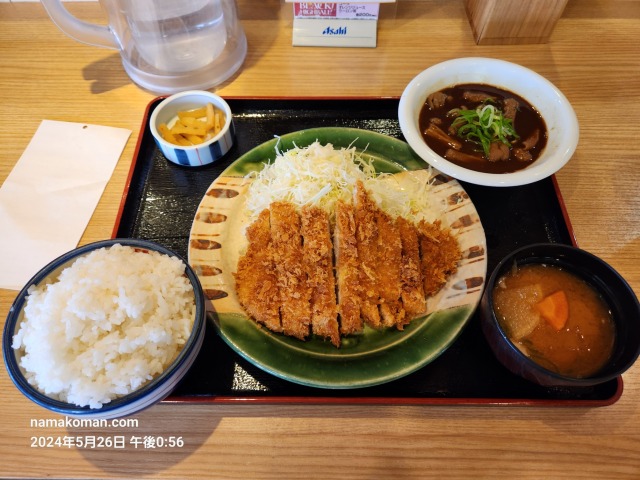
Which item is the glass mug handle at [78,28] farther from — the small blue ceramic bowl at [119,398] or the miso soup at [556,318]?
the miso soup at [556,318]

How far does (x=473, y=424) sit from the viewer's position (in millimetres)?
1482

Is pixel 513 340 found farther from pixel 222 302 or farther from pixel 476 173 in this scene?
pixel 222 302

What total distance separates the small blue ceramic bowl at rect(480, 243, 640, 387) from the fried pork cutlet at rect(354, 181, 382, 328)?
0.40m

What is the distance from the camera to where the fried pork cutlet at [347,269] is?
159 cm

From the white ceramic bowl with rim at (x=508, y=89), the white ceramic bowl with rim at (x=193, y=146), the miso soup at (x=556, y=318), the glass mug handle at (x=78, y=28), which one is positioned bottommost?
the miso soup at (x=556, y=318)

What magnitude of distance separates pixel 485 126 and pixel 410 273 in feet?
2.82

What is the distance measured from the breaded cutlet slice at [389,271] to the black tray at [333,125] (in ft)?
0.72

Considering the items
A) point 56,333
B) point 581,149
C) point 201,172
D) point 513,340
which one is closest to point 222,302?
point 56,333

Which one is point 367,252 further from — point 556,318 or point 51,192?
point 51,192

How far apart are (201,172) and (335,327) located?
1.04 metres

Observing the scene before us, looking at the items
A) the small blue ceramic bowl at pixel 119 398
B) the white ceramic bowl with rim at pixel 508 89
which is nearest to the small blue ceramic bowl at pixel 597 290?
the white ceramic bowl with rim at pixel 508 89

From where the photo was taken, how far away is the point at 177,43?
244 centimetres

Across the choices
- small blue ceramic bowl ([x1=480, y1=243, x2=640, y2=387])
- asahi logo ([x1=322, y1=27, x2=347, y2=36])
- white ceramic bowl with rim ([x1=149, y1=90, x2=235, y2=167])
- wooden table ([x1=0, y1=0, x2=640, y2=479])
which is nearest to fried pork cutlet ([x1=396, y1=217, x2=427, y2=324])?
small blue ceramic bowl ([x1=480, y1=243, x2=640, y2=387])

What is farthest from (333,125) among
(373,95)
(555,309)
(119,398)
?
(119,398)
